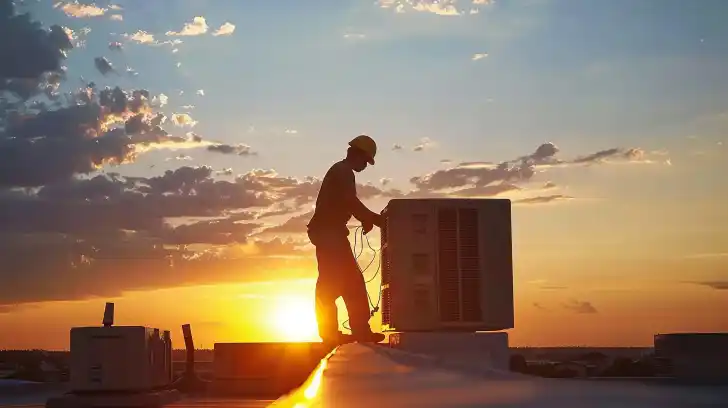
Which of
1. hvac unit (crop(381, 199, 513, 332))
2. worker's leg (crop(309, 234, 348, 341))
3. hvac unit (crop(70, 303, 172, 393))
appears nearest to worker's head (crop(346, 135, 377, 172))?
worker's leg (crop(309, 234, 348, 341))

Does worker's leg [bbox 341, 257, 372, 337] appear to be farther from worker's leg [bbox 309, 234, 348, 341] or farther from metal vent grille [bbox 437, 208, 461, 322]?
metal vent grille [bbox 437, 208, 461, 322]

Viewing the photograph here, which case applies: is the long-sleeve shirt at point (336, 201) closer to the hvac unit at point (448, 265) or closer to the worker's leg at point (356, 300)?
the worker's leg at point (356, 300)

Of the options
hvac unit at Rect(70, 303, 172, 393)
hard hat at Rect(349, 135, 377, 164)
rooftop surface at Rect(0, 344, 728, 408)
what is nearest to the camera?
rooftop surface at Rect(0, 344, 728, 408)

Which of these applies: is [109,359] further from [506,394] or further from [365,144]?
[506,394]

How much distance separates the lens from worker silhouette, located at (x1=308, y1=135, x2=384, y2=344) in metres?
11.4

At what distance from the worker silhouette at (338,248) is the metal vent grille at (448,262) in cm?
198

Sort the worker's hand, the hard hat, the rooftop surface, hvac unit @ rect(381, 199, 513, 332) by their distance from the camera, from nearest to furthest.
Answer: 1. the rooftop surface
2. the hard hat
3. the worker's hand
4. hvac unit @ rect(381, 199, 513, 332)

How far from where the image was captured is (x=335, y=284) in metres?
11.4

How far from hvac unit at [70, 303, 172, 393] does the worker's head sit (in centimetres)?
772

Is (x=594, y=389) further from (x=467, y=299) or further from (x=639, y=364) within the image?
(x=639, y=364)

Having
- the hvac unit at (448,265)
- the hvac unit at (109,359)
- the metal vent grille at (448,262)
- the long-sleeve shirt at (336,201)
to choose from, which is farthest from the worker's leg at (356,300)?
the hvac unit at (109,359)

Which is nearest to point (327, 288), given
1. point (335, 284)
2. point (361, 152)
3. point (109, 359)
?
point (335, 284)

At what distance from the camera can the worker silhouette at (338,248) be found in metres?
11.4

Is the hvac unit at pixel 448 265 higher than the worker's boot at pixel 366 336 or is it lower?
higher
